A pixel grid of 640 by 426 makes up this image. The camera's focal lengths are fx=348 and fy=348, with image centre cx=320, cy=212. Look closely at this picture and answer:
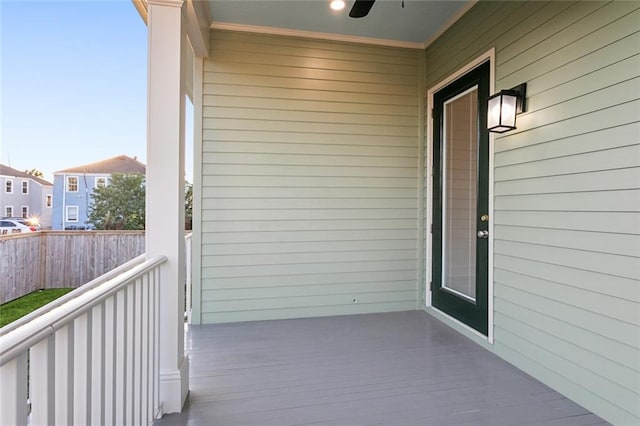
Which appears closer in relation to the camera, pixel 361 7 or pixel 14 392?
Answer: pixel 14 392

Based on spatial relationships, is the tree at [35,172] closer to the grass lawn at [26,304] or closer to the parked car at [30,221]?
the parked car at [30,221]

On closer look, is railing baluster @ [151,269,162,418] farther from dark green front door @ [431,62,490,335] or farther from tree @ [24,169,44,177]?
dark green front door @ [431,62,490,335]

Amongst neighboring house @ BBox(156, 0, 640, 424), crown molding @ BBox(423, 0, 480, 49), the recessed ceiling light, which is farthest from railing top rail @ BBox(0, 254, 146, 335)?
crown molding @ BBox(423, 0, 480, 49)

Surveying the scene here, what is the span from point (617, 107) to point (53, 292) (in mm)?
3326

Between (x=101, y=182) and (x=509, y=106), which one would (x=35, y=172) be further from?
(x=509, y=106)

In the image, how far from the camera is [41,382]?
93cm

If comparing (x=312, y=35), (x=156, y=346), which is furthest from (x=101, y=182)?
(x=312, y=35)

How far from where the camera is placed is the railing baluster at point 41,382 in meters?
0.92

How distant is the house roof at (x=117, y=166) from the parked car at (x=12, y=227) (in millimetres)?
625

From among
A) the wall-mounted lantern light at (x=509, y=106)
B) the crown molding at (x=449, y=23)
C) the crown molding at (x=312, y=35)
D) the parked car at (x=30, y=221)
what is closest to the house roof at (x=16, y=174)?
the parked car at (x=30, y=221)

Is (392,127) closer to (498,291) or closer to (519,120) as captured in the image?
(519,120)

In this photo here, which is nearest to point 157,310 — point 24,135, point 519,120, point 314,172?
point 24,135

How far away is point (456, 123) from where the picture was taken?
3.39 meters

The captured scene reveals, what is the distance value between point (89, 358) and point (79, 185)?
1185mm
